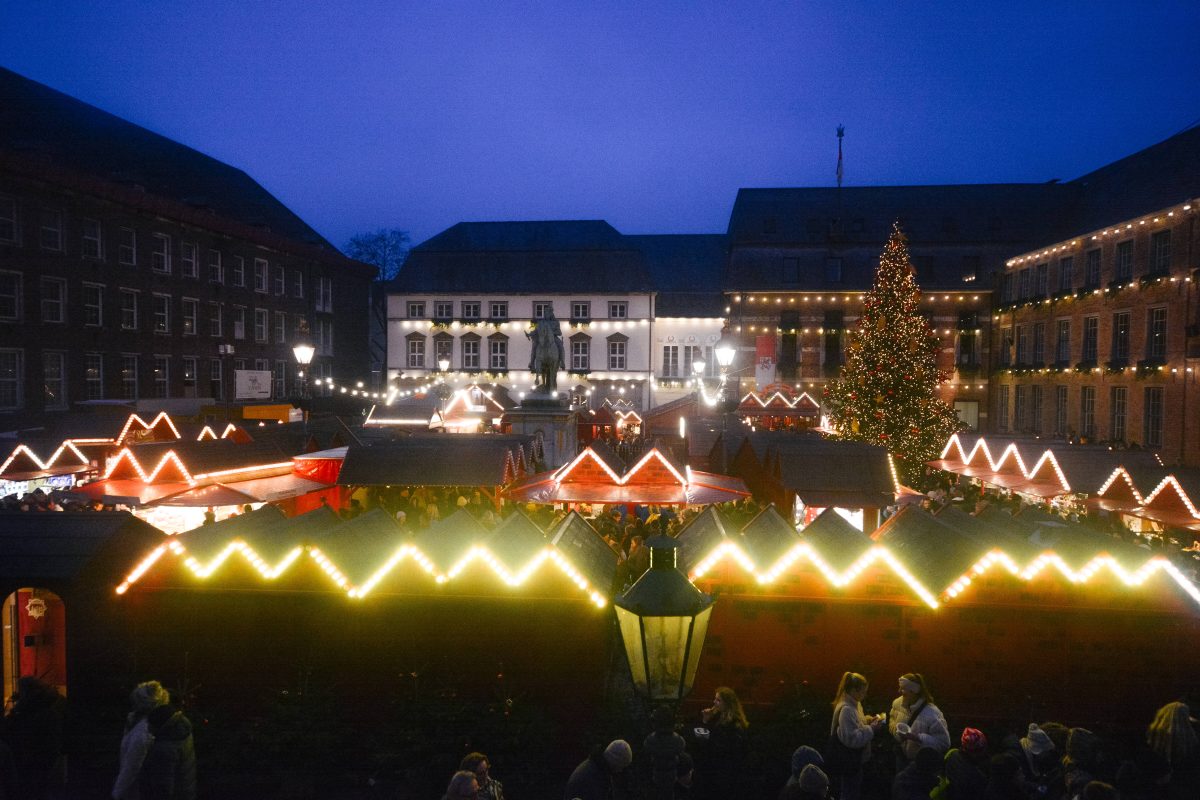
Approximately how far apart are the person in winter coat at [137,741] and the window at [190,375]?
32635 mm

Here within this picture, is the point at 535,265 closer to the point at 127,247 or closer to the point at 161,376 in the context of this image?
the point at 161,376

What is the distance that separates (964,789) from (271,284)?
41675mm

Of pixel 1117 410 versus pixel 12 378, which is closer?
pixel 12 378

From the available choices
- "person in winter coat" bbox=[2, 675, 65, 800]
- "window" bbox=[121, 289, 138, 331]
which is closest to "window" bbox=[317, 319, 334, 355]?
"window" bbox=[121, 289, 138, 331]

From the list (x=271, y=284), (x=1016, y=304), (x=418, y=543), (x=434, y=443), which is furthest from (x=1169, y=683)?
(x=271, y=284)

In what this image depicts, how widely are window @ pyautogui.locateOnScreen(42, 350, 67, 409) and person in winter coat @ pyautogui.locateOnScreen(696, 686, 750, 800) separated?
102ft

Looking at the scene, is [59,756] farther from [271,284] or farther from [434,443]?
[271,284]

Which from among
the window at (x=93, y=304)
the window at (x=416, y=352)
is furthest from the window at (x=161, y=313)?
the window at (x=416, y=352)

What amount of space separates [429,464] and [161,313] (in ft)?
84.2

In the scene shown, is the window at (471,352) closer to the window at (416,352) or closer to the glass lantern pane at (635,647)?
the window at (416,352)

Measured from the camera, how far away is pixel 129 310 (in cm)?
3131

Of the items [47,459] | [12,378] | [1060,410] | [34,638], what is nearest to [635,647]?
[34,638]

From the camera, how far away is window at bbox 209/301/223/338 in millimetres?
35594

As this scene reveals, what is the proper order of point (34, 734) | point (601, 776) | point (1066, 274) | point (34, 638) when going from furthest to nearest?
1. point (1066, 274)
2. point (34, 638)
3. point (34, 734)
4. point (601, 776)
